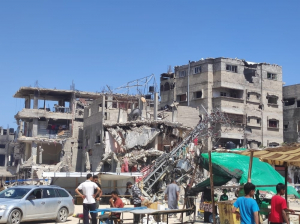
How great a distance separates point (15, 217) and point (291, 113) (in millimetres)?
45838

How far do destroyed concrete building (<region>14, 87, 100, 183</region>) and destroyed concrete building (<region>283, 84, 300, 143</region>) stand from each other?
24.1 metres

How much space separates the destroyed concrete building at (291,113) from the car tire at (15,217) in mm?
43943

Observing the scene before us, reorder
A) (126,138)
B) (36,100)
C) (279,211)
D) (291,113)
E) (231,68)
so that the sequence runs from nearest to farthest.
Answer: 1. (279,211)
2. (126,138)
3. (231,68)
4. (36,100)
5. (291,113)

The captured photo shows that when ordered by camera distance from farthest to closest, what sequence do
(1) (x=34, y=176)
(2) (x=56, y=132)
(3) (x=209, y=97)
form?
(2) (x=56, y=132)
(3) (x=209, y=97)
(1) (x=34, y=176)

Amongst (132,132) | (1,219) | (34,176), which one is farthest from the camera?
(34,176)

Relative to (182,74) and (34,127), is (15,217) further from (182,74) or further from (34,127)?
(182,74)

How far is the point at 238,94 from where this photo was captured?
5131 cm

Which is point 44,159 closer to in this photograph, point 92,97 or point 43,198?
point 92,97

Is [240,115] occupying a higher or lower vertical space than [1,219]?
higher

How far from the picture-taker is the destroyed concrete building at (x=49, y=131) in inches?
1836

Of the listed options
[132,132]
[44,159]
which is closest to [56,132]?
[44,159]

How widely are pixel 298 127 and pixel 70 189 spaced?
34116mm

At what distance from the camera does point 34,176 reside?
46.0 m

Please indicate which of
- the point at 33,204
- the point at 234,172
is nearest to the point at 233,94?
the point at 234,172
